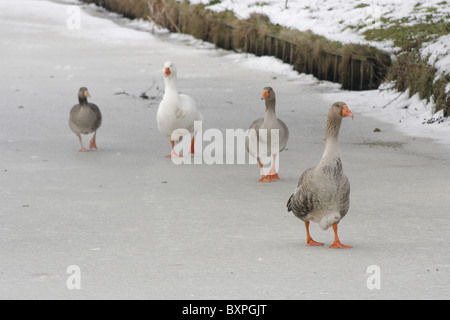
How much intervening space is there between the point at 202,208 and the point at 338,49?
9104 mm

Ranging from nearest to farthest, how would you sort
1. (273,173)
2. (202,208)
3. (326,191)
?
1. (326,191)
2. (202,208)
3. (273,173)

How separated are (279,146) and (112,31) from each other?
16.6 m

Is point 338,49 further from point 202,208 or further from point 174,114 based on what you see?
point 202,208

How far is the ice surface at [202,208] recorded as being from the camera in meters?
4.96

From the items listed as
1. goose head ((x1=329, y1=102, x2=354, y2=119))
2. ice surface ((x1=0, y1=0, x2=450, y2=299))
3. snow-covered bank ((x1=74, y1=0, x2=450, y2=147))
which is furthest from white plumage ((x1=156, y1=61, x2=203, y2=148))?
goose head ((x1=329, y1=102, x2=354, y2=119))

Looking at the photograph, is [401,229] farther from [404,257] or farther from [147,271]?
[147,271]

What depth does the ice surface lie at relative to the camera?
4.96 metres

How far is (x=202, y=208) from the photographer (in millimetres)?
7125

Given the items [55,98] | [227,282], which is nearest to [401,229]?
[227,282]

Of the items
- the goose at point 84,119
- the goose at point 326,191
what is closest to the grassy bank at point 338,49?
the goose at point 84,119

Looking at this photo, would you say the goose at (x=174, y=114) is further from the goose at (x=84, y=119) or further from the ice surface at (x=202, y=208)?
the goose at (x=84, y=119)

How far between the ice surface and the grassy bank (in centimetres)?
56

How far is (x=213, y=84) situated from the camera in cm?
1568

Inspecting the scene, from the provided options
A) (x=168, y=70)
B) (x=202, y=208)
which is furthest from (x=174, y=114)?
(x=202, y=208)
